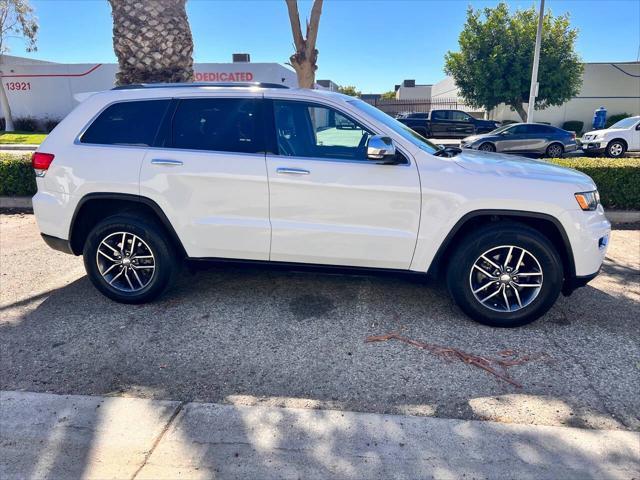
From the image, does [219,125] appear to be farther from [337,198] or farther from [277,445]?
[277,445]

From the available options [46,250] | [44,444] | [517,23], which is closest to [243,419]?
[44,444]

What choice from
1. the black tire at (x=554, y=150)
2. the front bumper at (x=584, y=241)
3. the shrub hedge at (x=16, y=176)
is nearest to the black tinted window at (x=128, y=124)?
the front bumper at (x=584, y=241)

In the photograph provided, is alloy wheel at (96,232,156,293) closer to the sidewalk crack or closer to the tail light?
the tail light

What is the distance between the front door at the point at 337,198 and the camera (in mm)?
3693

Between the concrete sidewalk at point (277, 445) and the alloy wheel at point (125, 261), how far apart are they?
1490mm

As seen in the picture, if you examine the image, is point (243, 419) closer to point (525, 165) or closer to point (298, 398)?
point (298, 398)

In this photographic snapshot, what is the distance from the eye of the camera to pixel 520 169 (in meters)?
3.74

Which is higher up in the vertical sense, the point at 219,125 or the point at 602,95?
the point at 602,95

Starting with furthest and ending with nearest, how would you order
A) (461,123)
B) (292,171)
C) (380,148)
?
1. (461,123)
2. (292,171)
3. (380,148)

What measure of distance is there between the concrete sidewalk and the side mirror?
1908 mm

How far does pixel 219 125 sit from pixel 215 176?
0.48 meters

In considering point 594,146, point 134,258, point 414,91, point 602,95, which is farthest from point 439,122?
point 414,91

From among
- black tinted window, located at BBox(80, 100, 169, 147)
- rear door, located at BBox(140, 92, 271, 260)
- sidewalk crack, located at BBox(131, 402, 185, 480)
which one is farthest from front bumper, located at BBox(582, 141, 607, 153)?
sidewalk crack, located at BBox(131, 402, 185, 480)

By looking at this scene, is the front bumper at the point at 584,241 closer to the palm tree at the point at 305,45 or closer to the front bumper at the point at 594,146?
the palm tree at the point at 305,45
